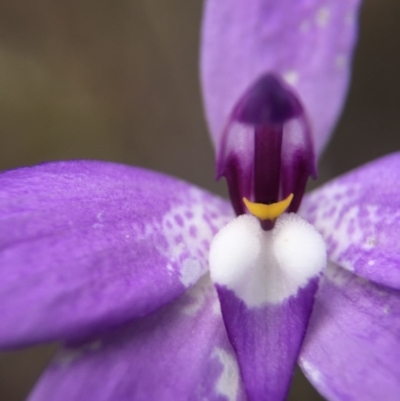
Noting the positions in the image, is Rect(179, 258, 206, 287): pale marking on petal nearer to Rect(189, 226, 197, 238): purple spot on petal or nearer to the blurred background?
Rect(189, 226, 197, 238): purple spot on petal

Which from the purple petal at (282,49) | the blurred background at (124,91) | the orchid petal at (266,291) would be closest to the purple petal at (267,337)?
the orchid petal at (266,291)

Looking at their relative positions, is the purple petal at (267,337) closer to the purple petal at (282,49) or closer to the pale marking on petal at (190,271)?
the pale marking on petal at (190,271)

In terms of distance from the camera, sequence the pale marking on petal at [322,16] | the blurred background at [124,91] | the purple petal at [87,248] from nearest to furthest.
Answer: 1. the purple petal at [87,248]
2. the pale marking on petal at [322,16]
3. the blurred background at [124,91]

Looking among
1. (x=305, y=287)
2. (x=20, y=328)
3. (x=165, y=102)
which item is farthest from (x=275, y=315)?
(x=165, y=102)

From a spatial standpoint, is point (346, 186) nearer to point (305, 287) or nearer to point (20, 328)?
point (305, 287)

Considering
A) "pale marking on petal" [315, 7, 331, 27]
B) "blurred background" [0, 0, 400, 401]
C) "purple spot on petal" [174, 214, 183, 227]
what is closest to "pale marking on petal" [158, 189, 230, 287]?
"purple spot on petal" [174, 214, 183, 227]

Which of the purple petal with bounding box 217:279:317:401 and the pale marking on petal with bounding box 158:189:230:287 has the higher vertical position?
the pale marking on petal with bounding box 158:189:230:287
